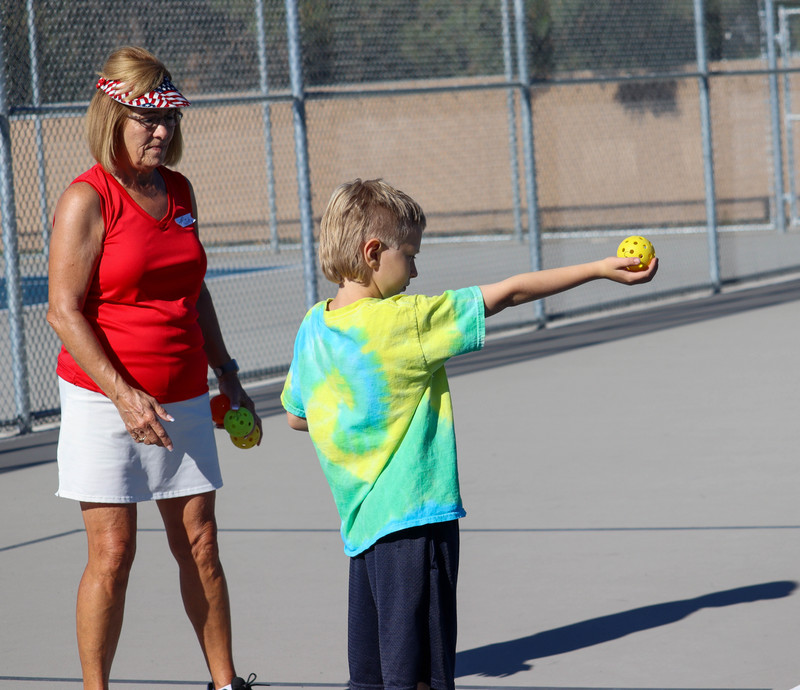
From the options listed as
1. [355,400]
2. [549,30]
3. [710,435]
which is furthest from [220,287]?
[355,400]

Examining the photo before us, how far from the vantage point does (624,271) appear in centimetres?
260

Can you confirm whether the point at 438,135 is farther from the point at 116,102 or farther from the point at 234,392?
the point at 116,102

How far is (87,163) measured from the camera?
2116 cm

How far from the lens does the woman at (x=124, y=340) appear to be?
3.07 meters

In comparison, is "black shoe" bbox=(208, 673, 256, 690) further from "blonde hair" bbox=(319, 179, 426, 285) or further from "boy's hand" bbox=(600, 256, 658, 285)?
"boy's hand" bbox=(600, 256, 658, 285)

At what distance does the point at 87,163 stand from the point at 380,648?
1946 cm

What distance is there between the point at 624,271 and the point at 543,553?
2209mm

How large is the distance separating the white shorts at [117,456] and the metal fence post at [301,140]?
211 inches

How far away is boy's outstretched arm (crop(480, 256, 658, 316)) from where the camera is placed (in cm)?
261

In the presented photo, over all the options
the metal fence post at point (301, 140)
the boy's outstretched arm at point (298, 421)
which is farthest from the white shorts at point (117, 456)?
the metal fence post at point (301, 140)

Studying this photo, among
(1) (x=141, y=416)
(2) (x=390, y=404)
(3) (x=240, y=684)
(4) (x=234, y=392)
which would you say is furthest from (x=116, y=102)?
(3) (x=240, y=684)

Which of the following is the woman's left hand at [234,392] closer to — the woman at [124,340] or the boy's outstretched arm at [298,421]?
the woman at [124,340]

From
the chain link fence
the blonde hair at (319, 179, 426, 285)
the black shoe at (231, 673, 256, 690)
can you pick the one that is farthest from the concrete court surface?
the chain link fence

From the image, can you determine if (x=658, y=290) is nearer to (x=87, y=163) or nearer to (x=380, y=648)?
(x=380, y=648)
